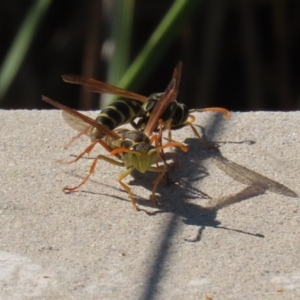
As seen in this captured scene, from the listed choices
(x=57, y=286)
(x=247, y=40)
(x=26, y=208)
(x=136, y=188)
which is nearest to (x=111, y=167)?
(x=136, y=188)

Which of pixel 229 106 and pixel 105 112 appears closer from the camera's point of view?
pixel 105 112

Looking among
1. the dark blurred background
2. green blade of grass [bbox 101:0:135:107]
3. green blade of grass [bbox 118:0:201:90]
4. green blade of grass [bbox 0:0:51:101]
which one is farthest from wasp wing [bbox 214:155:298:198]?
the dark blurred background

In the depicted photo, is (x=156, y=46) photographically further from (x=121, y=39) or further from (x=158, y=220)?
(x=158, y=220)

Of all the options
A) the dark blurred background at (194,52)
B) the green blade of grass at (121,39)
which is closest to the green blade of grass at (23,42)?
the dark blurred background at (194,52)

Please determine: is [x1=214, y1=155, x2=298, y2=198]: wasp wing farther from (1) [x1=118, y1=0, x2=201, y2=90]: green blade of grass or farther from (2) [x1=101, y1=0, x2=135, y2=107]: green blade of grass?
(2) [x1=101, y1=0, x2=135, y2=107]: green blade of grass

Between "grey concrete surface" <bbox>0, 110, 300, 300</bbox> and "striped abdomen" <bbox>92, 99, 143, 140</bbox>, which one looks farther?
"striped abdomen" <bbox>92, 99, 143, 140</bbox>

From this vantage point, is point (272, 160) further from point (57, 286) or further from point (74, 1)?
point (74, 1)
